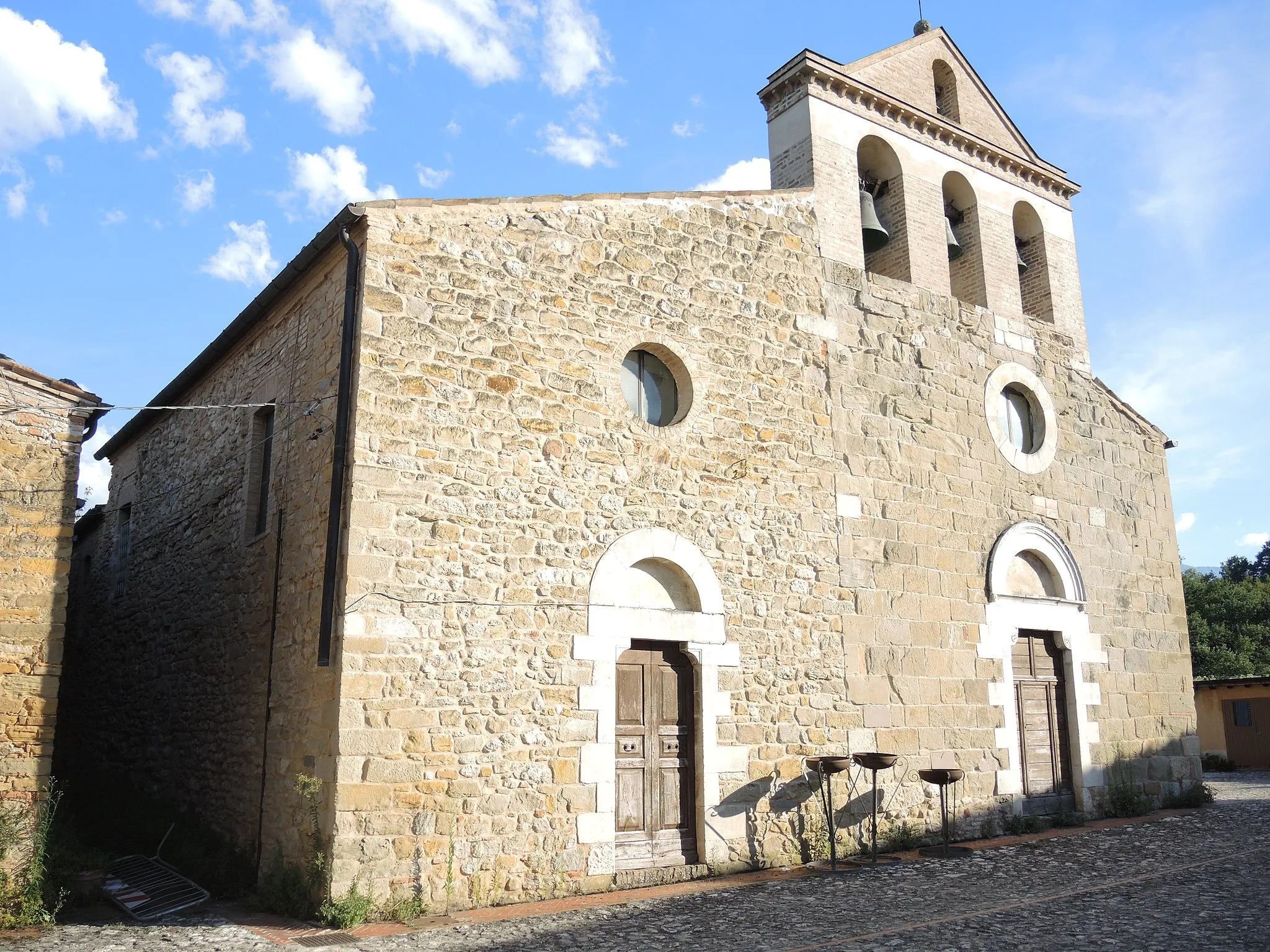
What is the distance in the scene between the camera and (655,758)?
8180 millimetres

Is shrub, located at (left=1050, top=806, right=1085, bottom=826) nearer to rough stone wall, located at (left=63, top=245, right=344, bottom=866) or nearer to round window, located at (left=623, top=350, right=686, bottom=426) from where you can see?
round window, located at (left=623, top=350, right=686, bottom=426)

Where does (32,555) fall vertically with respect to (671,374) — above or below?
below

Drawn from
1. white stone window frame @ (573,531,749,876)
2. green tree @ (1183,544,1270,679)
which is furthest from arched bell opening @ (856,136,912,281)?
green tree @ (1183,544,1270,679)

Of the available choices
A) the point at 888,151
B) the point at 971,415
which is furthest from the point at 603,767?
the point at 888,151

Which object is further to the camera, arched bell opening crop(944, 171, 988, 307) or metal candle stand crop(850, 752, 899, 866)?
arched bell opening crop(944, 171, 988, 307)

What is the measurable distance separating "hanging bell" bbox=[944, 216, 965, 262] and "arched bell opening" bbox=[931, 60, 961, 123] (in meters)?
1.34

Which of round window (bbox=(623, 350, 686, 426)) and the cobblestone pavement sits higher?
round window (bbox=(623, 350, 686, 426))

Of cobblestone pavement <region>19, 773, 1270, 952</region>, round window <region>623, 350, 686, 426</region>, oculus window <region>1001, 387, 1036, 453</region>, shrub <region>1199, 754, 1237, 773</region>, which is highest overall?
oculus window <region>1001, 387, 1036, 453</region>

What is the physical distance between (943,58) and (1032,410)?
4.54 m

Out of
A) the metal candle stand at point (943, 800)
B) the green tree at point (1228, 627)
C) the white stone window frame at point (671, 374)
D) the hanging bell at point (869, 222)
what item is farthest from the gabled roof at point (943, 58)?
the green tree at point (1228, 627)

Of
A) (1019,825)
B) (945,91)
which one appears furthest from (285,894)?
(945,91)

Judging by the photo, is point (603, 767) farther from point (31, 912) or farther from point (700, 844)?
point (31, 912)

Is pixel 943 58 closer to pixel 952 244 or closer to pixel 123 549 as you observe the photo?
pixel 952 244

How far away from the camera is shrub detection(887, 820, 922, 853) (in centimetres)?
920
